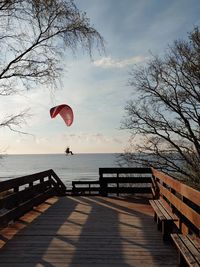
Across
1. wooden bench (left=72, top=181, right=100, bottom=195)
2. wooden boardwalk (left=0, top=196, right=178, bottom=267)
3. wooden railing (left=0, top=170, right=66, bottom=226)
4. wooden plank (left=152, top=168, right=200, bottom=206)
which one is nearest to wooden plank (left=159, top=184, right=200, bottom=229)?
wooden plank (left=152, top=168, right=200, bottom=206)

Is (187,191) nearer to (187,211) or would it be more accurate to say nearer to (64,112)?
(187,211)

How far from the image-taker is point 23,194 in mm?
8688

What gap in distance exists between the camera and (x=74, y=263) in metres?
5.14

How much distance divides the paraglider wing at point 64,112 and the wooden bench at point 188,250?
7342mm

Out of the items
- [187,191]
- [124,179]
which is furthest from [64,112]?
[187,191]

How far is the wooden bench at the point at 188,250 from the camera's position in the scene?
3856 mm

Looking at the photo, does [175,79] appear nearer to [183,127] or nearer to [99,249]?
[183,127]

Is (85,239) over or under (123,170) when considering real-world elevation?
under

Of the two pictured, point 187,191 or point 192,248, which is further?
point 187,191

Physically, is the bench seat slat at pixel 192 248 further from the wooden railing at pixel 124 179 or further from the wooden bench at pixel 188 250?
the wooden railing at pixel 124 179

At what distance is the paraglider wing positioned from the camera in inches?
454

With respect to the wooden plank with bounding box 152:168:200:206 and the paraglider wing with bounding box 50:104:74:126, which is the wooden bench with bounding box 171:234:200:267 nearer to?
the wooden plank with bounding box 152:168:200:206

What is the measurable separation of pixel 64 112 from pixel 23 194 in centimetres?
440

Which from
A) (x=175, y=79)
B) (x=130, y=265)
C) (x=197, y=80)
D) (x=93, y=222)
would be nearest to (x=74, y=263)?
(x=130, y=265)
